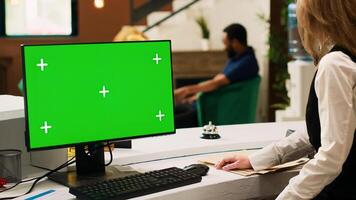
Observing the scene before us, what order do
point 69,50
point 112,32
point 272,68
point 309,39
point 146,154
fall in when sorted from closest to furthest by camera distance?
1. point 309,39
2. point 69,50
3. point 146,154
4. point 272,68
5. point 112,32

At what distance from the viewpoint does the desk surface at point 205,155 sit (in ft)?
6.25

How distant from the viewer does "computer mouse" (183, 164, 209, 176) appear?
2004 mm

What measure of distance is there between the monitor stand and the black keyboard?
116 mm

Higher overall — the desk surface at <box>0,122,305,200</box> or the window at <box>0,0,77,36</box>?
the window at <box>0,0,77,36</box>

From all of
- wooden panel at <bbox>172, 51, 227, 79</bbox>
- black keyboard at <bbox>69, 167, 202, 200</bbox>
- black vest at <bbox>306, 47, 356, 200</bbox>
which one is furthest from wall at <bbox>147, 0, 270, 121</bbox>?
black vest at <bbox>306, 47, 356, 200</bbox>

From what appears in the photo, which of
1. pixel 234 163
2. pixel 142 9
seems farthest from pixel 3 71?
pixel 234 163

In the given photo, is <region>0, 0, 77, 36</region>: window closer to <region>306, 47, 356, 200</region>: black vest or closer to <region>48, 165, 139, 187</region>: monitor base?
<region>48, 165, 139, 187</region>: monitor base

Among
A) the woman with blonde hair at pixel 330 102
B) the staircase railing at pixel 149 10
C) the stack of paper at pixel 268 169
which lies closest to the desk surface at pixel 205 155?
the stack of paper at pixel 268 169

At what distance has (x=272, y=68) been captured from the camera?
716 centimetres

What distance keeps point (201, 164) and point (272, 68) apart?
5183 millimetres

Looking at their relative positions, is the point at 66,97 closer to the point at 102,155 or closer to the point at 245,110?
the point at 102,155

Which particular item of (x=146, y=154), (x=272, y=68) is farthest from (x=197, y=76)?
(x=146, y=154)

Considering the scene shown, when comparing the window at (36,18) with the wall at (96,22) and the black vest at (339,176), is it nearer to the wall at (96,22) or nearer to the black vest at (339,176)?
the wall at (96,22)

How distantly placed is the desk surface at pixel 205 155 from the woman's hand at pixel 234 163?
3 cm
